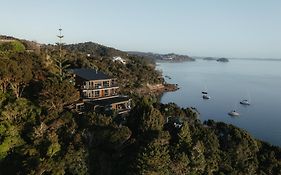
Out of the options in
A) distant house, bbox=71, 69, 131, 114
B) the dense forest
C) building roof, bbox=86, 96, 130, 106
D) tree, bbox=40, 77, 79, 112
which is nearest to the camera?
the dense forest

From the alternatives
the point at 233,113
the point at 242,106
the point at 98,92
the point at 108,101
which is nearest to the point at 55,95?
the point at 108,101

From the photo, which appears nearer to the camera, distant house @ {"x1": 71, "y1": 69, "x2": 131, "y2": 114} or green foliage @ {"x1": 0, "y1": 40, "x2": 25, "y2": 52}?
distant house @ {"x1": 71, "y1": 69, "x2": 131, "y2": 114}

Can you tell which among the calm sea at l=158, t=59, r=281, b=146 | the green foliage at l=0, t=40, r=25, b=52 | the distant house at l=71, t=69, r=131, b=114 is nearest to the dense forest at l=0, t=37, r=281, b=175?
the distant house at l=71, t=69, r=131, b=114

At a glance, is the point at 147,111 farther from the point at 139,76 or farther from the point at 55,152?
the point at 139,76

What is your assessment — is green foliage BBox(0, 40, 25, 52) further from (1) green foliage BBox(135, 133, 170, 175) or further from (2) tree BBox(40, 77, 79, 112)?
(1) green foliage BBox(135, 133, 170, 175)

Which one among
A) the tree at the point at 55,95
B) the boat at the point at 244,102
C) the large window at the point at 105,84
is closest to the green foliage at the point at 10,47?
the large window at the point at 105,84

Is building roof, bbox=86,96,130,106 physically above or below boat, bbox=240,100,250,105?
above

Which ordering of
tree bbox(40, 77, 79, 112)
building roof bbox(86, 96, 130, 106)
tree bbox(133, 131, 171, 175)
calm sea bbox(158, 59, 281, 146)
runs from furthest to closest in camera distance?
calm sea bbox(158, 59, 281, 146) → building roof bbox(86, 96, 130, 106) → tree bbox(40, 77, 79, 112) → tree bbox(133, 131, 171, 175)
